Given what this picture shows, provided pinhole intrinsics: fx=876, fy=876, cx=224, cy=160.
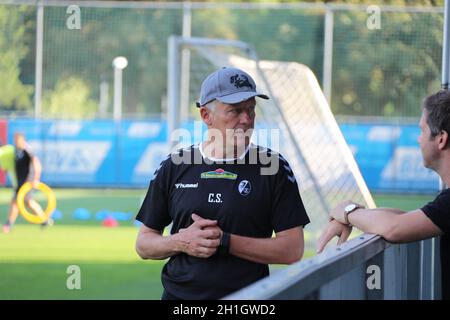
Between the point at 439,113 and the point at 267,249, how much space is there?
91cm

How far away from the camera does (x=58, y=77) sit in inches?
968

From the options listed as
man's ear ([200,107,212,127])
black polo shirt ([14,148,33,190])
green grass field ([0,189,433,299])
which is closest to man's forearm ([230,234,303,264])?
man's ear ([200,107,212,127])

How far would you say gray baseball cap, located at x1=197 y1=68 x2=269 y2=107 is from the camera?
3.78m

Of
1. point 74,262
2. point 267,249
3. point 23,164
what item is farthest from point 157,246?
point 23,164

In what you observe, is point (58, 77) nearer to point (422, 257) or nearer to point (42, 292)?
point (42, 292)

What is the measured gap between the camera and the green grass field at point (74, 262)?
31.6 feet

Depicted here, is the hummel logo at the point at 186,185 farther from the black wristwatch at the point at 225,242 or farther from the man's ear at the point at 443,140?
the man's ear at the point at 443,140

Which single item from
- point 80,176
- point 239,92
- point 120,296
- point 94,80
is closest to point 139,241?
point 239,92

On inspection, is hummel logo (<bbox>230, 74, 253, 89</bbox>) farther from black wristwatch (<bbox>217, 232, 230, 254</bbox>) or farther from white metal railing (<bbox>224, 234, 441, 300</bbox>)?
white metal railing (<bbox>224, 234, 441, 300</bbox>)

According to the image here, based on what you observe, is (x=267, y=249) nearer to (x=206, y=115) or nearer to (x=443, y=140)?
(x=206, y=115)

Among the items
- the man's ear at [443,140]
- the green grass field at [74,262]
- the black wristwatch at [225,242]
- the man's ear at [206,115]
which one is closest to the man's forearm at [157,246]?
the black wristwatch at [225,242]

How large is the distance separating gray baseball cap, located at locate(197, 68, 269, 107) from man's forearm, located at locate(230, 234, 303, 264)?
60 cm

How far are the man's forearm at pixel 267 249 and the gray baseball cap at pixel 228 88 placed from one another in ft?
1.97
